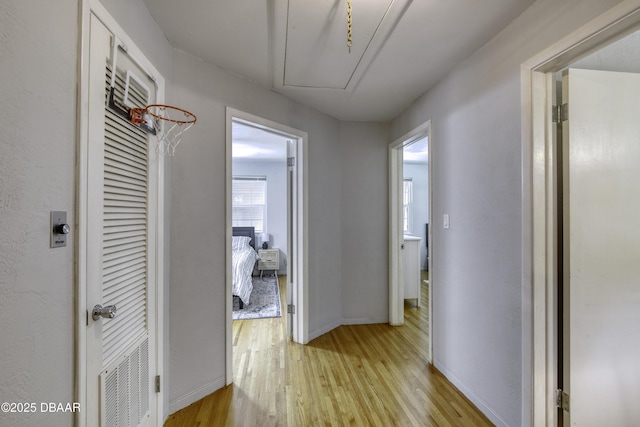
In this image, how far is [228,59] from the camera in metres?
1.89

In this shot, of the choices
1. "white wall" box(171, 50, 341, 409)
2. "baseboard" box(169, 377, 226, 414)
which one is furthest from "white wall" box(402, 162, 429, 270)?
"baseboard" box(169, 377, 226, 414)

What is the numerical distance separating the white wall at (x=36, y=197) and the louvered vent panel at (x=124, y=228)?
→ 20cm

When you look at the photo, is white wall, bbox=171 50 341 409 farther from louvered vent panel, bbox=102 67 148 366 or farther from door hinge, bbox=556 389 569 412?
door hinge, bbox=556 389 569 412

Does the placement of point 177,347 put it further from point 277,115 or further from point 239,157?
point 239,157

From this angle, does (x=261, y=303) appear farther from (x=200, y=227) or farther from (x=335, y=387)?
(x=200, y=227)

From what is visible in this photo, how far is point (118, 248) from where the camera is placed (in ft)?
3.95

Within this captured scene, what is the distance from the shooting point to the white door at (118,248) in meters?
1.01

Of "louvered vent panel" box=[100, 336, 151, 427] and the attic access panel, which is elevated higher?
the attic access panel

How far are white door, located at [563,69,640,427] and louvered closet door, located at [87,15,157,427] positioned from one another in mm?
2068

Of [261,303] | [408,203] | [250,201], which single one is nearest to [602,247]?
[261,303]

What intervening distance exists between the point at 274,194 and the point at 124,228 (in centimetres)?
465

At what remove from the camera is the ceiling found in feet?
4.62

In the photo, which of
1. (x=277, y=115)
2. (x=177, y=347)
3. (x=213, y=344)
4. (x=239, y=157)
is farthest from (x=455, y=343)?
(x=239, y=157)

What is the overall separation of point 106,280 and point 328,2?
5.22 feet
